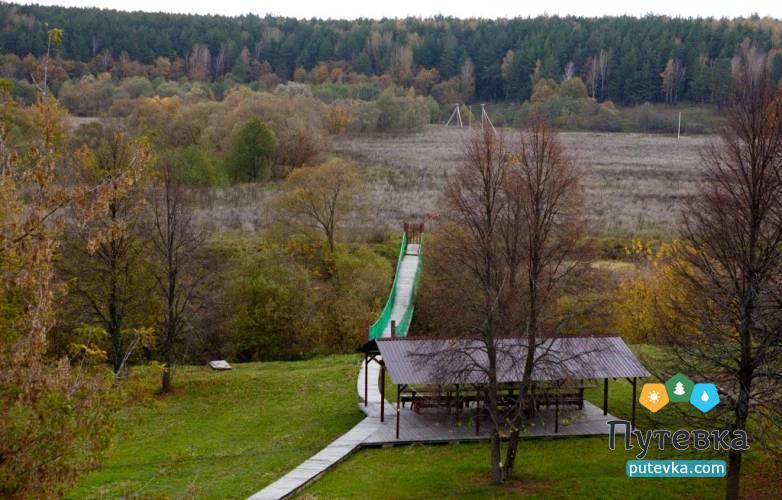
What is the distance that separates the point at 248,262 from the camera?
1398 inches

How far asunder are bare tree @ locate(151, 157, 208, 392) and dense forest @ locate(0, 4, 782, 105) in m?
101

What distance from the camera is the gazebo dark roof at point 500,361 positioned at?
19.5m

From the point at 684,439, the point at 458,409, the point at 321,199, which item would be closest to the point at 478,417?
the point at 458,409

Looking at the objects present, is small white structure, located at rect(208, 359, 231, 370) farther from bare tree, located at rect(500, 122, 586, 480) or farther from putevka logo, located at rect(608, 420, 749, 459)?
putevka logo, located at rect(608, 420, 749, 459)

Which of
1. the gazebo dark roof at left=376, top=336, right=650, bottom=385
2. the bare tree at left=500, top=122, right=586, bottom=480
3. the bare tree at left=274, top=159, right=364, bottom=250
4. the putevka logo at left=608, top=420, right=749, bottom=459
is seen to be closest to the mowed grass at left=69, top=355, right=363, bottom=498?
the gazebo dark roof at left=376, top=336, right=650, bottom=385

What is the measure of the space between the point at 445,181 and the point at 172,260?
118 feet

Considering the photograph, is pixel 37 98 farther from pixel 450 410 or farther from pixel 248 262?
pixel 248 262

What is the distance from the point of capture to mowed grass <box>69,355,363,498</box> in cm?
1888

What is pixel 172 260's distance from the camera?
90.1 ft

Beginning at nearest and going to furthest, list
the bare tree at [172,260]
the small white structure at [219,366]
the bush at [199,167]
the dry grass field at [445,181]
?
the bare tree at [172,260] → the small white structure at [219,366] → the dry grass field at [445,181] → the bush at [199,167]

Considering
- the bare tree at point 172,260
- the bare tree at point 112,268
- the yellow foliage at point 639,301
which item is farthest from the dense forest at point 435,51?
the bare tree at point 112,268

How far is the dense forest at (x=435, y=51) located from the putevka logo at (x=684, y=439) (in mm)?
105333

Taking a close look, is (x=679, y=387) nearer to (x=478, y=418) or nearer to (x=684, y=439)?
(x=684, y=439)

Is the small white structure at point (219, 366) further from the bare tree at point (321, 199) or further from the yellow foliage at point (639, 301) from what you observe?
the yellow foliage at point (639, 301)
